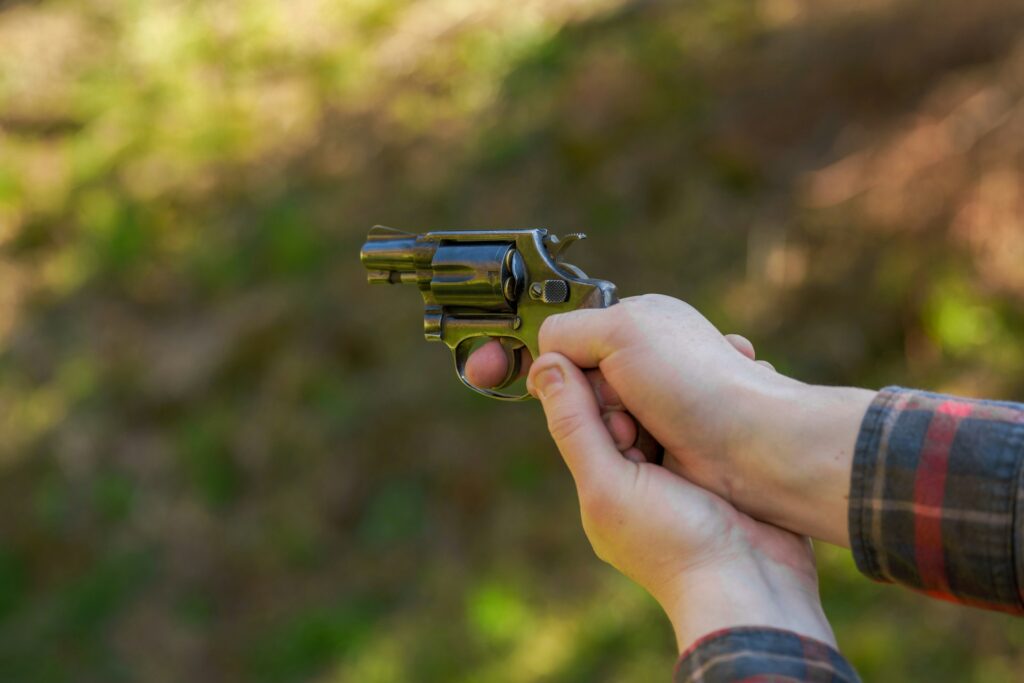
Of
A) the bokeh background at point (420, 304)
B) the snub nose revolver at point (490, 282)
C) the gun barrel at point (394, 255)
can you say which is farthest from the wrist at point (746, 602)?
the bokeh background at point (420, 304)

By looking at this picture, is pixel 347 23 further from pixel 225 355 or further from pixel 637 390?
pixel 637 390

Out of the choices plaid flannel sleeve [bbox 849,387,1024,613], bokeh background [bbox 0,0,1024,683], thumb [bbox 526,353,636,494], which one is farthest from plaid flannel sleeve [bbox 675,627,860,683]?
bokeh background [bbox 0,0,1024,683]

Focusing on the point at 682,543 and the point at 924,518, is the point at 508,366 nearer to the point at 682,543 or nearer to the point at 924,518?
the point at 682,543

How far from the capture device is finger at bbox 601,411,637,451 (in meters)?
1.92

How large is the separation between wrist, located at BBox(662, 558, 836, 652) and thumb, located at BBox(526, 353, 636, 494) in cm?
28

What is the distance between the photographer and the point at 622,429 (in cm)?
193

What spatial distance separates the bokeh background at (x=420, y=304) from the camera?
14.1ft

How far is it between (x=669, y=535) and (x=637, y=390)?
316 mm

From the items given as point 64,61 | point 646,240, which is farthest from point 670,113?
point 64,61

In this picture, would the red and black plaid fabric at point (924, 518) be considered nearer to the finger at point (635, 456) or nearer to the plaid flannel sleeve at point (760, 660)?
the plaid flannel sleeve at point (760, 660)

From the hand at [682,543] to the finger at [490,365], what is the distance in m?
0.33

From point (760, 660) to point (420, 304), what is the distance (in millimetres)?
4430

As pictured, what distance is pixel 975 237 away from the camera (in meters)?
4.29

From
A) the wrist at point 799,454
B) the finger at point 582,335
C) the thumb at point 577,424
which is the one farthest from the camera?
the finger at point 582,335
